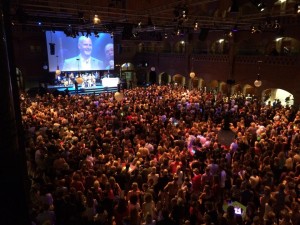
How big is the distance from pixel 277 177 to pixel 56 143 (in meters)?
6.81

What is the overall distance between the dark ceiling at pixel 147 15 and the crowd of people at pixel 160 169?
177 inches

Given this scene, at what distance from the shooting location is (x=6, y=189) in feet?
3.80

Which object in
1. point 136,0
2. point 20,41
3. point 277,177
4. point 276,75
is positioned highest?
point 136,0

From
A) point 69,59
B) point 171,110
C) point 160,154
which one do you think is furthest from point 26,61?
point 160,154

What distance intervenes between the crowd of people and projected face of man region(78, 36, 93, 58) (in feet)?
38.4

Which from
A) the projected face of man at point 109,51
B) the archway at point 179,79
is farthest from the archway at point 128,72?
the archway at point 179,79

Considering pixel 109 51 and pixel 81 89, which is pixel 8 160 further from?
pixel 109 51

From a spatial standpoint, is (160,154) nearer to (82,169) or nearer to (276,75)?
(82,169)

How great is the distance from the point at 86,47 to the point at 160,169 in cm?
1903

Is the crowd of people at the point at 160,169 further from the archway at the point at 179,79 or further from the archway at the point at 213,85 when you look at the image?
the archway at the point at 179,79

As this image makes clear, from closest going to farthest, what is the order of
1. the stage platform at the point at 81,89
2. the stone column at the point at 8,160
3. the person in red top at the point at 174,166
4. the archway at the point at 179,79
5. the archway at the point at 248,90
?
1. the stone column at the point at 8,160
2. the person in red top at the point at 174,166
3. the archway at the point at 248,90
4. the stage platform at the point at 81,89
5. the archway at the point at 179,79

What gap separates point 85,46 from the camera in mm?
24109

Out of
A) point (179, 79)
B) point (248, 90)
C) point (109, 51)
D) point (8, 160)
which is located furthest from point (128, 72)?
point (8, 160)

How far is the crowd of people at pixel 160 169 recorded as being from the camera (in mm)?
5738
